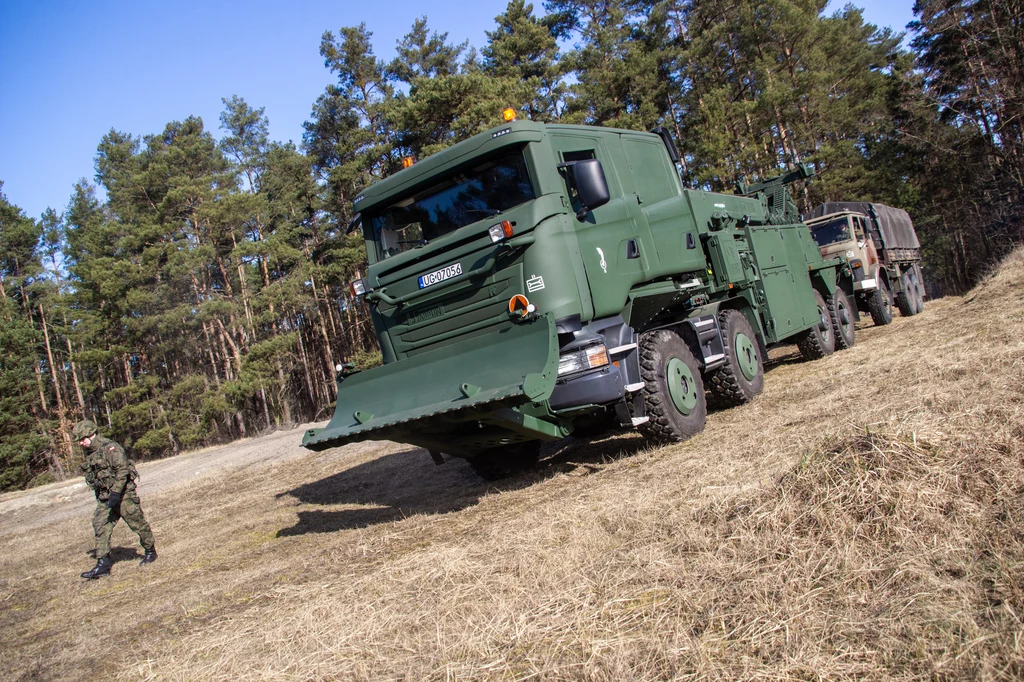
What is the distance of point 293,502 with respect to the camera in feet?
30.6

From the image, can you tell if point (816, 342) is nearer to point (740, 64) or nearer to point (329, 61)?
point (740, 64)

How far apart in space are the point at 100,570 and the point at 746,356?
7269mm

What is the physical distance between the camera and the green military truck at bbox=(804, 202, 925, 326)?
13900 millimetres

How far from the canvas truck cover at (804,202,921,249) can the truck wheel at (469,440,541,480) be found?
1098 centimetres

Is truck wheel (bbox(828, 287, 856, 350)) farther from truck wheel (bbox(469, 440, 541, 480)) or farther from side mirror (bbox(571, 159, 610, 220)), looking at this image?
side mirror (bbox(571, 159, 610, 220))

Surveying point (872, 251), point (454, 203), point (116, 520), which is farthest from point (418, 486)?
point (872, 251)

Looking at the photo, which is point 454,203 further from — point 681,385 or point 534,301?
point 681,385

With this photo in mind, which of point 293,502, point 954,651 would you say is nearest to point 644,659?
point 954,651

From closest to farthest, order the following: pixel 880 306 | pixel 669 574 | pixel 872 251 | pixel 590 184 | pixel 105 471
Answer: pixel 669 574 < pixel 590 184 < pixel 105 471 < pixel 880 306 < pixel 872 251

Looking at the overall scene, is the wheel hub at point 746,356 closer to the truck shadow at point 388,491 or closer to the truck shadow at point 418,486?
the truck shadow at point 418,486

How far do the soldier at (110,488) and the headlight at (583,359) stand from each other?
195 inches

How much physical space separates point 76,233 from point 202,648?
3646 centimetres

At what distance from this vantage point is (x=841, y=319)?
11.8 m

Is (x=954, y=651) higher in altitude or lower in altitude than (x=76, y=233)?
lower
